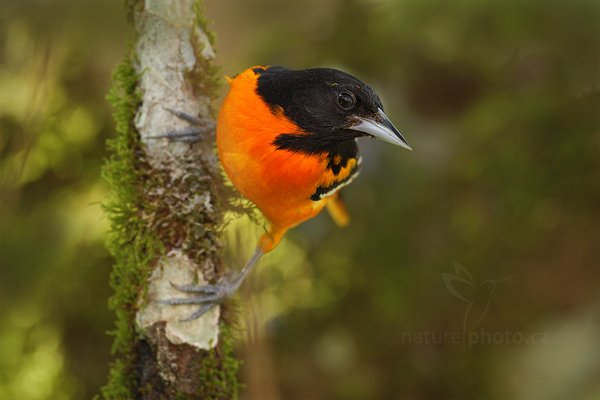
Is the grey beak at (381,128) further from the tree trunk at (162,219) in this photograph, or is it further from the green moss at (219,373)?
the green moss at (219,373)

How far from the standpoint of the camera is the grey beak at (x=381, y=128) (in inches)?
90.5

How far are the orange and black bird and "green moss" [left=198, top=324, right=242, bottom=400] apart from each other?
7.1 inches

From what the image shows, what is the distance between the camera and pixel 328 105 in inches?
93.6

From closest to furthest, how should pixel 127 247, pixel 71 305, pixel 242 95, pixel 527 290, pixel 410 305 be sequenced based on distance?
pixel 127 247, pixel 242 95, pixel 71 305, pixel 410 305, pixel 527 290

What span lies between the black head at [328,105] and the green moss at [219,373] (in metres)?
0.77

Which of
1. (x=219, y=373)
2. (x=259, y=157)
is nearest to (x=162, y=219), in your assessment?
(x=259, y=157)

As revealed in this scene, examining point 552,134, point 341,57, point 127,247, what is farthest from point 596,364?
point 127,247

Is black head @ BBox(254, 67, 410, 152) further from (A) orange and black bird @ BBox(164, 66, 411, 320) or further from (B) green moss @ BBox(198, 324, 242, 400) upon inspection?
(B) green moss @ BBox(198, 324, 242, 400)

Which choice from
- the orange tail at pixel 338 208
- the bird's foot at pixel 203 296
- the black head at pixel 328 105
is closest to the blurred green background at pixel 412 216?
the orange tail at pixel 338 208

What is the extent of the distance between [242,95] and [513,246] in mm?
2515

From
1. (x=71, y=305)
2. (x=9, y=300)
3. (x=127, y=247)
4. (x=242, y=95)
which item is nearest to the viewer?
(x=127, y=247)

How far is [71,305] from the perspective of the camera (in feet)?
13.2

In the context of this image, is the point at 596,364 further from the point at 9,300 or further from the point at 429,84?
the point at 9,300

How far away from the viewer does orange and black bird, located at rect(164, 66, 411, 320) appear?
236cm
